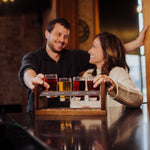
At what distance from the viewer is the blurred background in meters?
4.16

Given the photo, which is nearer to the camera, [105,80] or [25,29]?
[105,80]

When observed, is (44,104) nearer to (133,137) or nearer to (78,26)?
(133,137)

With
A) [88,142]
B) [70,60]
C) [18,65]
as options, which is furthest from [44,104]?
[18,65]

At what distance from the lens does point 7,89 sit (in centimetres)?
537

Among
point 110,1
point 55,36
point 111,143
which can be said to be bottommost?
point 111,143

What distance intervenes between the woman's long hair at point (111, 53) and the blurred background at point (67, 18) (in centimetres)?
214

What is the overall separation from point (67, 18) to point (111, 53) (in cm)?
241

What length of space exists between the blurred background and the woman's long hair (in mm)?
2137

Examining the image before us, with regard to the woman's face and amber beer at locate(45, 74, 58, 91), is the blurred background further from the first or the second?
amber beer at locate(45, 74, 58, 91)

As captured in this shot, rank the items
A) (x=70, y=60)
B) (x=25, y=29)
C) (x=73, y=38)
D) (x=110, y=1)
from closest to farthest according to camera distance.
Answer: (x=70, y=60) < (x=73, y=38) < (x=110, y=1) < (x=25, y=29)

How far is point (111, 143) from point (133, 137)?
8 cm

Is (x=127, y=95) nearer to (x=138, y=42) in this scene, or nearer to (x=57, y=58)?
(x=138, y=42)

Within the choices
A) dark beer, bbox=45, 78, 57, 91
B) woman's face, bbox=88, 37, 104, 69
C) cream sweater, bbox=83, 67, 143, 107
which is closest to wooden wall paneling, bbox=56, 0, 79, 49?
woman's face, bbox=88, 37, 104, 69

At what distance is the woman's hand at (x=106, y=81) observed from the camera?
3.61 feet
